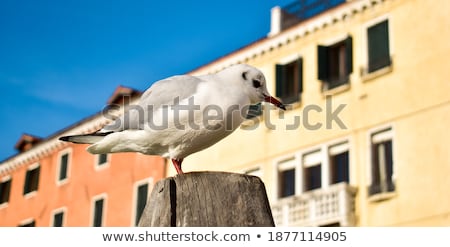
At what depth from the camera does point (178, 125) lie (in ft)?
13.4

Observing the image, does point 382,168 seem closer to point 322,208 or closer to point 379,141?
point 379,141

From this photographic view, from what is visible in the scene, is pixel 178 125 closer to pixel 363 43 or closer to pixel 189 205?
pixel 189 205

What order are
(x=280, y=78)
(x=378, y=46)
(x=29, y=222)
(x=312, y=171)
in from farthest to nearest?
1. (x=29, y=222)
2. (x=280, y=78)
3. (x=312, y=171)
4. (x=378, y=46)

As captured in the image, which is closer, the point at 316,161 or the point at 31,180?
the point at 316,161

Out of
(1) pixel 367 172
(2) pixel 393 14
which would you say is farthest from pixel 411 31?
(1) pixel 367 172

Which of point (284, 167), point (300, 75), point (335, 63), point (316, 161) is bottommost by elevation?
point (316, 161)

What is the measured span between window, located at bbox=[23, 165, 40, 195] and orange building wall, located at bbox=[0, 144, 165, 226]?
245 millimetres

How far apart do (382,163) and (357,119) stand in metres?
1.41

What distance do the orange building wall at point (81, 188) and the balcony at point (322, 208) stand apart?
6.31m

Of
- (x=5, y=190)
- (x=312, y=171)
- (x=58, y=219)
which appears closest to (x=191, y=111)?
(x=312, y=171)

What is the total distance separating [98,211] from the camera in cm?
3036

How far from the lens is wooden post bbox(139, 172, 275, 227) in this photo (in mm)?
3006

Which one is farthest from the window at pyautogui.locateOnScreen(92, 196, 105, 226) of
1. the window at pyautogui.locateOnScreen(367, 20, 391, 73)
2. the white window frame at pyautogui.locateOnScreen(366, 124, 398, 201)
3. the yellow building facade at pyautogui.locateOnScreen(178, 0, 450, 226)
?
the window at pyautogui.locateOnScreen(367, 20, 391, 73)

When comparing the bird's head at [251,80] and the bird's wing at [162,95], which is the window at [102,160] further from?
the bird's head at [251,80]
